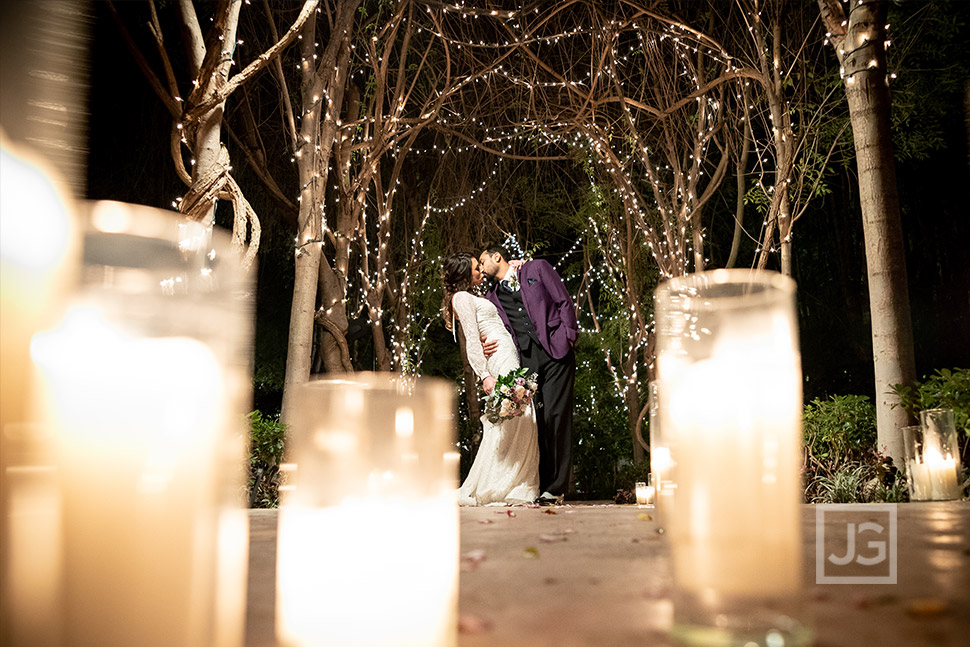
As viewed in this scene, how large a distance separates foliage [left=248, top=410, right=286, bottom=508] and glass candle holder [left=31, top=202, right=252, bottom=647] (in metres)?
5.34

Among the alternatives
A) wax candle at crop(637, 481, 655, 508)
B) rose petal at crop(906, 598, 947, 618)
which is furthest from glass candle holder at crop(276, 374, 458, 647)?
wax candle at crop(637, 481, 655, 508)

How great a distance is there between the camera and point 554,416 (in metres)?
5.97

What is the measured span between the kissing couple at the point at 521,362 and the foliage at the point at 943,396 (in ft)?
7.52

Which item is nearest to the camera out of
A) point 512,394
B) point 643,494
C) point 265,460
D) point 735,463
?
point 735,463

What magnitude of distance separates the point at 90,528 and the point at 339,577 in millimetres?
138

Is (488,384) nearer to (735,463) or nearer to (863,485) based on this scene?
(863,485)

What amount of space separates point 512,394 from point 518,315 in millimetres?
785

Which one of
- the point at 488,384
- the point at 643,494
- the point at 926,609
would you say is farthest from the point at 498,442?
the point at 926,609

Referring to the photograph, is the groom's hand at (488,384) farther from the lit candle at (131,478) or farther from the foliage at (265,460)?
the lit candle at (131,478)

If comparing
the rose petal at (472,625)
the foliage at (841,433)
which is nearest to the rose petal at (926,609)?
the rose petal at (472,625)

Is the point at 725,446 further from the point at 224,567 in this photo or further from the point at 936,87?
the point at 936,87

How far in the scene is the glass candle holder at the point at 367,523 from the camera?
41cm

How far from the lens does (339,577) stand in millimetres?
418

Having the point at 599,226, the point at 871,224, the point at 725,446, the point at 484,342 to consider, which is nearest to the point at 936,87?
the point at 599,226
